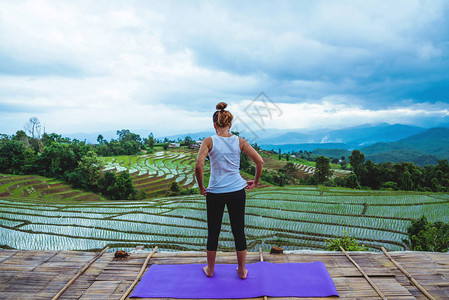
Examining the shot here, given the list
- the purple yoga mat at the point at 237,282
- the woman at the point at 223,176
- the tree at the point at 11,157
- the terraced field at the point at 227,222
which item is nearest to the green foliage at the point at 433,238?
the terraced field at the point at 227,222

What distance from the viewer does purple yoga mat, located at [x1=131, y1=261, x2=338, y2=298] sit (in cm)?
310

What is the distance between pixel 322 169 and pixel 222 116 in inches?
1480

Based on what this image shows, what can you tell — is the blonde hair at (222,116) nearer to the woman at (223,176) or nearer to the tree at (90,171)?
the woman at (223,176)

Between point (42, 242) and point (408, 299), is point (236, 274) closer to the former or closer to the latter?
point (408, 299)

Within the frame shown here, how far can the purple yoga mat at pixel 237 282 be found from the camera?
10.2 ft

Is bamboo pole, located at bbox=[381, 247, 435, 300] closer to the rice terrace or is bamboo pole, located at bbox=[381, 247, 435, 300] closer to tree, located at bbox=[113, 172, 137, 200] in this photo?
the rice terrace

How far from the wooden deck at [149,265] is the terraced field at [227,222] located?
15.3 ft

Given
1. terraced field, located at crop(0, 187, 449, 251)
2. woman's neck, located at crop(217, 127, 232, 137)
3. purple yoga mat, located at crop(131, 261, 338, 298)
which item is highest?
woman's neck, located at crop(217, 127, 232, 137)

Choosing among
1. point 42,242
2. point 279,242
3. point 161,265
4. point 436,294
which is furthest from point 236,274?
point 42,242

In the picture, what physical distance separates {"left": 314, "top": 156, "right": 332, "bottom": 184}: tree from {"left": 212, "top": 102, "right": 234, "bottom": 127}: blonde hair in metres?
36.9

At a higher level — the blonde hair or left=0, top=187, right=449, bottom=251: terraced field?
the blonde hair

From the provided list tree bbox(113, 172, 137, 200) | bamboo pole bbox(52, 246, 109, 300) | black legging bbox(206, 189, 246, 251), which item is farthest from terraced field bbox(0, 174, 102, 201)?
black legging bbox(206, 189, 246, 251)

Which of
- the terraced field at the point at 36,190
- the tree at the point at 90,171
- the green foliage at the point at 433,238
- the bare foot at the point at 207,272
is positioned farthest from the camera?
the tree at the point at 90,171

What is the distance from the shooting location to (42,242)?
32.1ft
